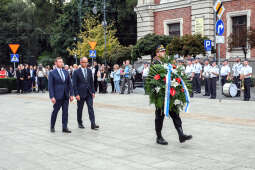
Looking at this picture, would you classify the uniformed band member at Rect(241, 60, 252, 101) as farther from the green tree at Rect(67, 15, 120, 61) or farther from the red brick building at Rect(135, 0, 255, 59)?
the green tree at Rect(67, 15, 120, 61)

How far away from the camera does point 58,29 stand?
53656mm

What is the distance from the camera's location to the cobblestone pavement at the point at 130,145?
5770mm

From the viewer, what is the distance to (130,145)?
7191 mm

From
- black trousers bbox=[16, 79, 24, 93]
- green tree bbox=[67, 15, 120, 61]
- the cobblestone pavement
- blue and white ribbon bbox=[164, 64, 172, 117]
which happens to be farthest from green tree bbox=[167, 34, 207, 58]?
blue and white ribbon bbox=[164, 64, 172, 117]

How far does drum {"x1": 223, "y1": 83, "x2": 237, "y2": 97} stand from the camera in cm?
1608

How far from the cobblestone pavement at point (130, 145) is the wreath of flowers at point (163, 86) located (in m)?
0.84

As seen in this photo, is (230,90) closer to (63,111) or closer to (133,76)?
(133,76)

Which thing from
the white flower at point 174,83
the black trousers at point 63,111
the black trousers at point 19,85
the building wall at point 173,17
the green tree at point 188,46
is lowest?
the black trousers at point 63,111

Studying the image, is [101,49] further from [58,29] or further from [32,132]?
[32,132]

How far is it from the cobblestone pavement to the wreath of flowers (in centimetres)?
84

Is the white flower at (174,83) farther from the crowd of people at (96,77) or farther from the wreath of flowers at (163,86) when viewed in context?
the crowd of people at (96,77)

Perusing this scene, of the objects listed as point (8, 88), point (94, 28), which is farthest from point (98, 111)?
point (94, 28)

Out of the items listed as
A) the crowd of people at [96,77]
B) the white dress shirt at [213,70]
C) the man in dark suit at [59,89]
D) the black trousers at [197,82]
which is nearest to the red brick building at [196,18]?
the black trousers at [197,82]

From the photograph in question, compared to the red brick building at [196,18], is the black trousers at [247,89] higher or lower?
lower
